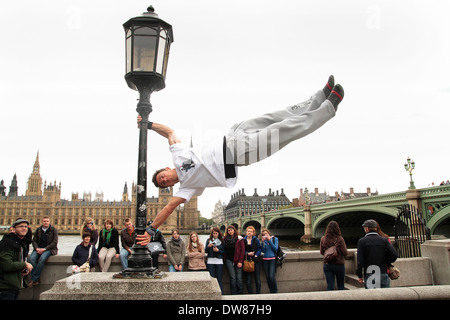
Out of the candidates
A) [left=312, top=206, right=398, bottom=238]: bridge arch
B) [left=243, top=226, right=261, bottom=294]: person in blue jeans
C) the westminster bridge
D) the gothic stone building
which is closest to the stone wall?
[left=243, top=226, right=261, bottom=294]: person in blue jeans

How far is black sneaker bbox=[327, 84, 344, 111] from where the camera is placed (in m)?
3.90

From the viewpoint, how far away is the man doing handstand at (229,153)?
3709mm

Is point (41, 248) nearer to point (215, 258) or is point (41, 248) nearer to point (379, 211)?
point (215, 258)

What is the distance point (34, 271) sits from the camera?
685cm

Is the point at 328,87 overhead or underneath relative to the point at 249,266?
overhead

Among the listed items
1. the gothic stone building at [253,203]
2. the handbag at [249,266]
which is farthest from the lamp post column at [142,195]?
the gothic stone building at [253,203]

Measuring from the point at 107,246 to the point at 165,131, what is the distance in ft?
15.2

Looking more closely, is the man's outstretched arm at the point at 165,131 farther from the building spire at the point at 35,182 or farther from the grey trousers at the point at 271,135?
the building spire at the point at 35,182

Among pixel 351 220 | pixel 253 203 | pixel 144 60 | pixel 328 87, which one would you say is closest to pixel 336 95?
pixel 328 87

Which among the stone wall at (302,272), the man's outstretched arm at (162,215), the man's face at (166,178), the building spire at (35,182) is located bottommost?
the stone wall at (302,272)

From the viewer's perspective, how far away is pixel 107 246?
24.7ft

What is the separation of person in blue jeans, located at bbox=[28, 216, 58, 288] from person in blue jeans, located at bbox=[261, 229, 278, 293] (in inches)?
192

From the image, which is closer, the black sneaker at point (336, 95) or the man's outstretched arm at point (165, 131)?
the black sneaker at point (336, 95)
